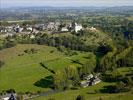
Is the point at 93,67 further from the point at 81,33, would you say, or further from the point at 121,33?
the point at 121,33

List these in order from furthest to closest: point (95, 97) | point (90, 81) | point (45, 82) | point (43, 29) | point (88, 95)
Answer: point (43, 29)
point (45, 82)
point (90, 81)
point (88, 95)
point (95, 97)

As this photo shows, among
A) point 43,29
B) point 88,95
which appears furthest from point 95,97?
point 43,29

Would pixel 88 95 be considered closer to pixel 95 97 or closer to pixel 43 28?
pixel 95 97

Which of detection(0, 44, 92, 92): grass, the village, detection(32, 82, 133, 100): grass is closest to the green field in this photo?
detection(32, 82, 133, 100): grass

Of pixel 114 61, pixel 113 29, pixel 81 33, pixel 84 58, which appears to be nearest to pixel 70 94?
pixel 114 61

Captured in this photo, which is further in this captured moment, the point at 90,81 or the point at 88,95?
the point at 90,81

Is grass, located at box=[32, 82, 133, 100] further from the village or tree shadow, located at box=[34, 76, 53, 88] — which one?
the village
